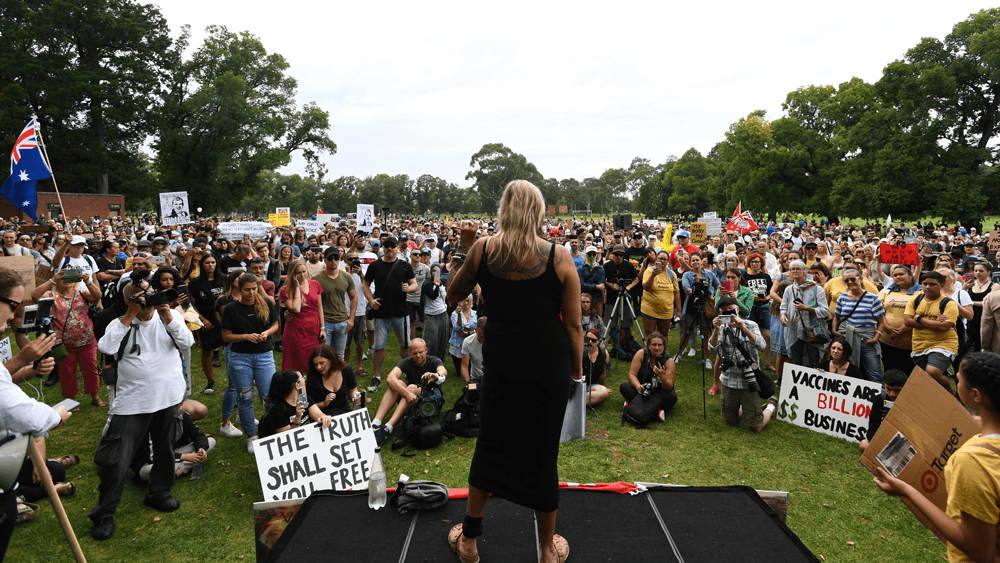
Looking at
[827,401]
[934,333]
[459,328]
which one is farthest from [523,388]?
[934,333]

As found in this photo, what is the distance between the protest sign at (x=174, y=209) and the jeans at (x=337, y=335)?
11530 millimetres

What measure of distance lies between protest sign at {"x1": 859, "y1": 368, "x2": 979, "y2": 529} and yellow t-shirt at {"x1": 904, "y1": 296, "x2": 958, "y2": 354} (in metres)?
4.03

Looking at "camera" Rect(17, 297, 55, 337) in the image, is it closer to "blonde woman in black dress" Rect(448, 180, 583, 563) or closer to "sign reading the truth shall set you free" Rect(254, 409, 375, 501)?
"sign reading the truth shall set you free" Rect(254, 409, 375, 501)

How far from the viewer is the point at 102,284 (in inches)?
327

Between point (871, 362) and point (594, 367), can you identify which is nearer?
point (871, 362)

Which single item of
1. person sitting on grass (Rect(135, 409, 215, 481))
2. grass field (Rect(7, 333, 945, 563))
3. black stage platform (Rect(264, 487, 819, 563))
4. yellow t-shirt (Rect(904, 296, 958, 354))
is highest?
yellow t-shirt (Rect(904, 296, 958, 354))

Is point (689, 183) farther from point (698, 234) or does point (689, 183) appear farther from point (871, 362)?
point (871, 362)

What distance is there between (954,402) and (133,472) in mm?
6325

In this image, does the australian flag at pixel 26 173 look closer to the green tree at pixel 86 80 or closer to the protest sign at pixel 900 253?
the protest sign at pixel 900 253

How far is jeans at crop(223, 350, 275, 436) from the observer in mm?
5371

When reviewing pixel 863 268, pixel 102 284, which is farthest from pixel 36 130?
pixel 863 268

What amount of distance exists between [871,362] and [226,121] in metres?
38.2

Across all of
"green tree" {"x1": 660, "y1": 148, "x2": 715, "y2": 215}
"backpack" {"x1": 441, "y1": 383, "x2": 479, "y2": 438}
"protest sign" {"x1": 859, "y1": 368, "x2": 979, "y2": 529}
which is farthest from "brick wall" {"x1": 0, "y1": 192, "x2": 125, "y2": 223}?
"green tree" {"x1": 660, "y1": 148, "x2": 715, "y2": 215}

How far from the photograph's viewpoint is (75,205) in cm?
3441
